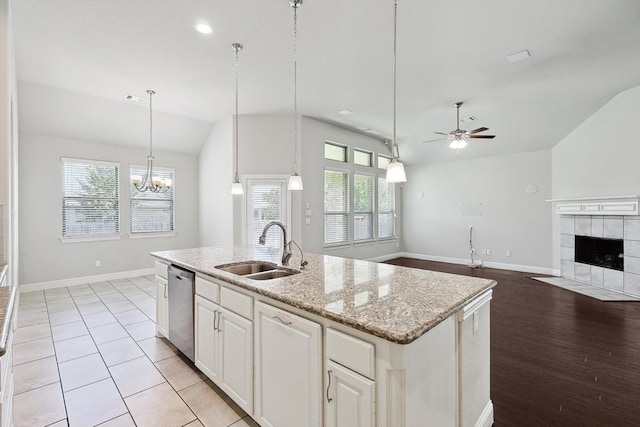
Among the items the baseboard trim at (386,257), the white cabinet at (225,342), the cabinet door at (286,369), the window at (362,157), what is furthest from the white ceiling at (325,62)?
the baseboard trim at (386,257)

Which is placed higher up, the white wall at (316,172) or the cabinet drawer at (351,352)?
the white wall at (316,172)

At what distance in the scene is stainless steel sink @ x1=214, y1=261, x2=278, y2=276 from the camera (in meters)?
2.56

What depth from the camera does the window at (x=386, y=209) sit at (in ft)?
26.3

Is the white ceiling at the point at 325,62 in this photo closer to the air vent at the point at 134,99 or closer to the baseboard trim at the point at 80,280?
the air vent at the point at 134,99

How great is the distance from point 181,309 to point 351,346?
77.7 inches

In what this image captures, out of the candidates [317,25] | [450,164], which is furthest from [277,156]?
[450,164]

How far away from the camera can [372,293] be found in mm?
1661

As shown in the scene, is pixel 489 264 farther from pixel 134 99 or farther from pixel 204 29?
pixel 134 99

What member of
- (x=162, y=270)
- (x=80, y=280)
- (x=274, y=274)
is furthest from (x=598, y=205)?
(x=80, y=280)

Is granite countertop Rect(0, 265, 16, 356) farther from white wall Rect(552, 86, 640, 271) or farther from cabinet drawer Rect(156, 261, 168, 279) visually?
white wall Rect(552, 86, 640, 271)

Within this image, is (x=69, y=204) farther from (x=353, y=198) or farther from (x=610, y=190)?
(x=610, y=190)

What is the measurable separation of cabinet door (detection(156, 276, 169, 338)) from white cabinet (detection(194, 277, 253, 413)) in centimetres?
72

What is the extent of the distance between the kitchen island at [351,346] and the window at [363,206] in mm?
4922

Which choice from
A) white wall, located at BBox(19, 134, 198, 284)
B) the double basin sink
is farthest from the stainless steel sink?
white wall, located at BBox(19, 134, 198, 284)
